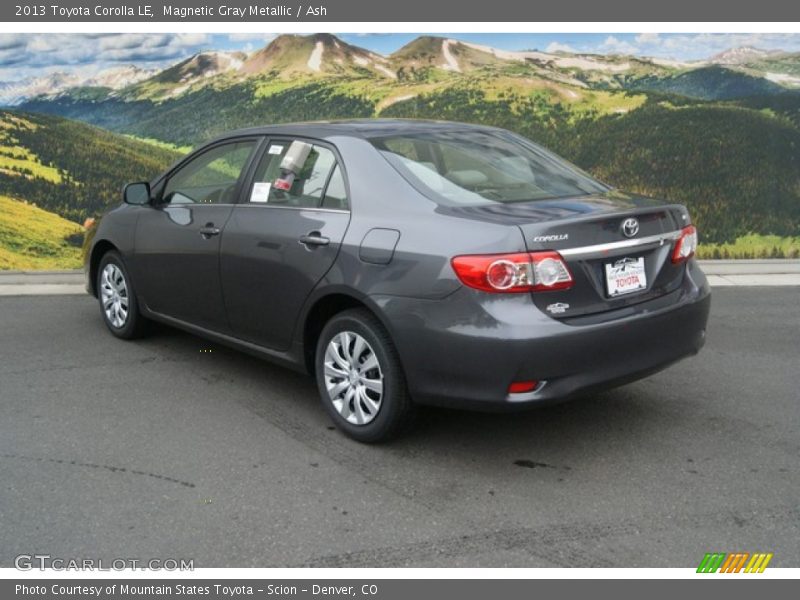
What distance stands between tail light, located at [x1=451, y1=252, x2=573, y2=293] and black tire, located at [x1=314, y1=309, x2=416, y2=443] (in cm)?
59

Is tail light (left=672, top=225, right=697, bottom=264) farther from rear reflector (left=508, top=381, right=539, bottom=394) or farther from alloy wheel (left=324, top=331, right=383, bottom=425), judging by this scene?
alloy wheel (left=324, top=331, right=383, bottom=425)

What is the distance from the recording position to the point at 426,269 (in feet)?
12.7

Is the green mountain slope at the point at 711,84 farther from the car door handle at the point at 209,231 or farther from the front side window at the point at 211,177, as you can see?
the car door handle at the point at 209,231

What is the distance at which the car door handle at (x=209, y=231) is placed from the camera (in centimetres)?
514

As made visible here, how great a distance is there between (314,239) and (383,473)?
1.25 metres

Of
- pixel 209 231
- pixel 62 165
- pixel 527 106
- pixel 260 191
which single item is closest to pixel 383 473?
pixel 260 191

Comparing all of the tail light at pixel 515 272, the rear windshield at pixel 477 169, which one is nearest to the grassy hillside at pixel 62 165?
the rear windshield at pixel 477 169

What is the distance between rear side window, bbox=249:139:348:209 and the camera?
457 cm

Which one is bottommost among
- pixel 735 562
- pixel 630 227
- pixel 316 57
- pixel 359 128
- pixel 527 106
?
pixel 735 562

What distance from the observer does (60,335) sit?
6.64 metres

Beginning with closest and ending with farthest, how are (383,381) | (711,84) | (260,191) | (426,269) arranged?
1. (426,269)
2. (383,381)
3. (260,191)
4. (711,84)

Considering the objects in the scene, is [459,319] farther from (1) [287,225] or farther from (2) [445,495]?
(1) [287,225]

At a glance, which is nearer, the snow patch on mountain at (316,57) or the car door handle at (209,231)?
the car door handle at (209,231)

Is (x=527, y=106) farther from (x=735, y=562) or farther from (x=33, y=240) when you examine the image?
(x=735, y=562)
